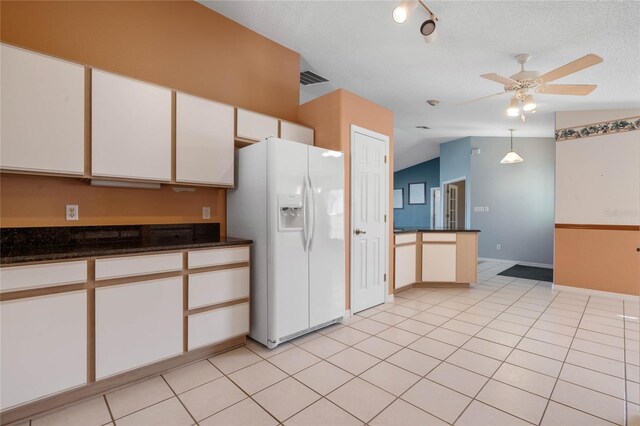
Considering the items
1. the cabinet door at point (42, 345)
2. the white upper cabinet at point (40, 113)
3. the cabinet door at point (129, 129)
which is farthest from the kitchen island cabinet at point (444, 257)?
the white upper cabinet at point (40, 113)

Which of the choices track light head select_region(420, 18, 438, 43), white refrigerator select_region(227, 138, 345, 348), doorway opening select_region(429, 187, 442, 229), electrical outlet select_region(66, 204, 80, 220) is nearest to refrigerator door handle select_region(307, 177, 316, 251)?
white refrigerator select_region(227, 138, 345, 348)

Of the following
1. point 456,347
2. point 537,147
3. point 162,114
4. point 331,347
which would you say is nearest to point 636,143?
point 537,147

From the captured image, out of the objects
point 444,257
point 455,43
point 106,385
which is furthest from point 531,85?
point 106,385

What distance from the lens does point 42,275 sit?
1642 millimetres

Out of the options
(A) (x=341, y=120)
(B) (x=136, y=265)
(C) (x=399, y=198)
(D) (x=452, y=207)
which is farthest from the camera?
(C) (x=399, y=198)

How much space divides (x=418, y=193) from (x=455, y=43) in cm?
733

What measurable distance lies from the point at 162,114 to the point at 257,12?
148cm

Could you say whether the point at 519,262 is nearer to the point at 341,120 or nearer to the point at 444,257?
the point at 444,257

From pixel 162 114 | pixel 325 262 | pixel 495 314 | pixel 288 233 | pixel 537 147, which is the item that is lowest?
pixel 495 314

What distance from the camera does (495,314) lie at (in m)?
3.43

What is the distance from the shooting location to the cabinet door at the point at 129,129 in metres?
2.05

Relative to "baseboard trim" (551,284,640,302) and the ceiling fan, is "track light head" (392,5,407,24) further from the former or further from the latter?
"baseboard trim" (551,284,640,302)

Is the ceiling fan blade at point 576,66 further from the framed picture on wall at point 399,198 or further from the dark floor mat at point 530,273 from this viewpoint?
the framed picture on wall at point 399,198

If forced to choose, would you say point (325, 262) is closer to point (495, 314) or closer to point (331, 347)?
point (331, 347)
